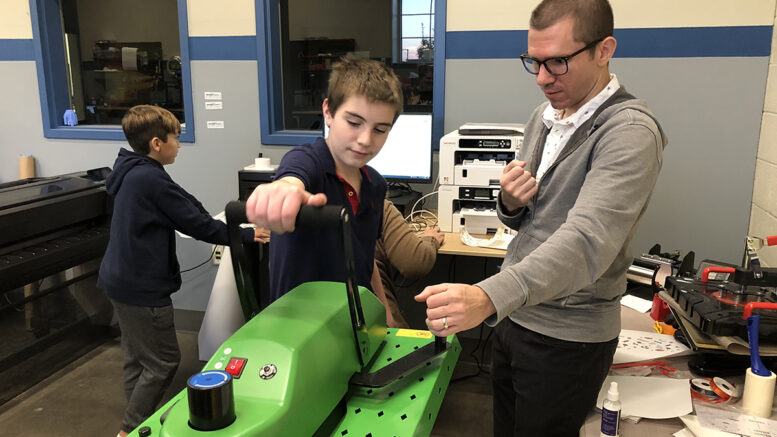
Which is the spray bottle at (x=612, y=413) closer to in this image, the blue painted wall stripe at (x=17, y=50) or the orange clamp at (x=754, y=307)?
the orange clamp at (x=754, y=307)

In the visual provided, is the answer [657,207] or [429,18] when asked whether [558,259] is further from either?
[429,18]

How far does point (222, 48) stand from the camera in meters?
3.29

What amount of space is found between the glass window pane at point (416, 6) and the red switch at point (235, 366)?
110 inches

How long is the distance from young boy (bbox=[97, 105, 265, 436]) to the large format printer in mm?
951

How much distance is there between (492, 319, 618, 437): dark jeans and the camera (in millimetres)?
1242

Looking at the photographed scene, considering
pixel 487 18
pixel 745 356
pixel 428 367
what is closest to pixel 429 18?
pixel 487 18

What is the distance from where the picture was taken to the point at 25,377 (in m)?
2.88

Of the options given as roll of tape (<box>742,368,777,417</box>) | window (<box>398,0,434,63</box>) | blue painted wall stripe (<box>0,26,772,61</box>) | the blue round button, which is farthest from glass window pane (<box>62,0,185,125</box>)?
roll of tape (<box>742,368,777,417</box>)

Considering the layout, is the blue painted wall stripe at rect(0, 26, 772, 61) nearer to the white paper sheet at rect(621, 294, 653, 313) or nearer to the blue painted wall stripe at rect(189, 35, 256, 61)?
the blue painted wall stripe at rect(189, 35, 256, 61)

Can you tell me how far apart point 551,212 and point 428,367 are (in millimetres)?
436

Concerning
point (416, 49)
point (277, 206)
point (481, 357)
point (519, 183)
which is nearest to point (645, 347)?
point (519, 183)

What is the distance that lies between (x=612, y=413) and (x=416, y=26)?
2.79 metres

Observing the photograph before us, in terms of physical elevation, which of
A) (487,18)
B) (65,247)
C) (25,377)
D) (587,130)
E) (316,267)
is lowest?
(25,377)

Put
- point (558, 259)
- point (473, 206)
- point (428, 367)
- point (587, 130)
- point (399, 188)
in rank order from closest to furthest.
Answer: point (558, 259), point (428, 367), point (587, 130), point (473, 206), point (399, 188)
